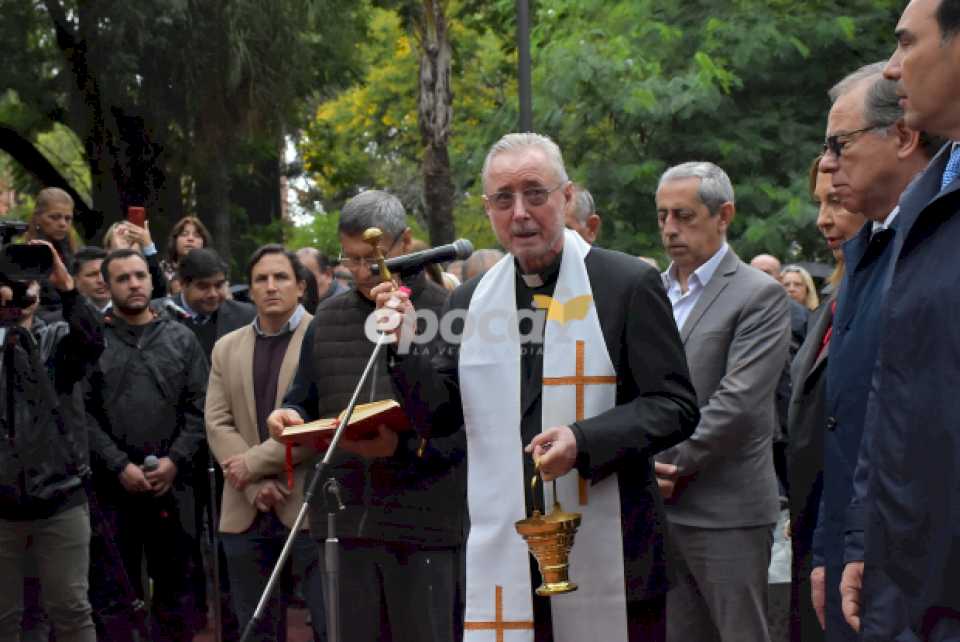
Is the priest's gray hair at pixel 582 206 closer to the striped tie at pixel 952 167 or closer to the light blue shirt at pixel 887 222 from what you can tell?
the light blue shirt at pixel 887 222

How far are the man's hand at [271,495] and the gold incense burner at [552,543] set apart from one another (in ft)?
10.7

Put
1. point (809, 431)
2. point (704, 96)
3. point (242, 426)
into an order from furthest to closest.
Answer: point (704, 96), point (242, 426), point (809, 431)

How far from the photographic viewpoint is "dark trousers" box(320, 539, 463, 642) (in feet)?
20.6

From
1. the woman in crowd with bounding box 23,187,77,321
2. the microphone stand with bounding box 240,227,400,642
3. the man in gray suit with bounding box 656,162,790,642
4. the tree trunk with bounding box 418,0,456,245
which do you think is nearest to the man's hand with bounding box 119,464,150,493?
the woman in crowd with bounding box 23,187,77,321

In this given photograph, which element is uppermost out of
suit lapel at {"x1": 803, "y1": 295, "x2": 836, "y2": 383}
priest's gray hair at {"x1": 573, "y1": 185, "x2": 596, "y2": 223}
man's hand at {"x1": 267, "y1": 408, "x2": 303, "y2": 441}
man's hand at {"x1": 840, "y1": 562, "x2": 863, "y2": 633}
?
priest's gray hair at {"x1": 573, "y1": 185, "x2": 596, "y2": 223}

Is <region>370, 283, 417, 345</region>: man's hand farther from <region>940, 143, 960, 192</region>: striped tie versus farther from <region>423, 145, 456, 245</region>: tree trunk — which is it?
<region>423, 145, 456, 245</region>: tree trunk

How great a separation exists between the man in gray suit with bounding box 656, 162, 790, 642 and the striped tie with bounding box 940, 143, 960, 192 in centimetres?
262

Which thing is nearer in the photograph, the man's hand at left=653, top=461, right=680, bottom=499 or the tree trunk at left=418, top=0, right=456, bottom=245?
the man's hand at left=653, top=461, right=680, bottom=499

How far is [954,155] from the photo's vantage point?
346cm

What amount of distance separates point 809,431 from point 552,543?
123 centimetres

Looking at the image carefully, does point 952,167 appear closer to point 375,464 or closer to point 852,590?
point 852,590

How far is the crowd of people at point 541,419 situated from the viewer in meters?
3.31

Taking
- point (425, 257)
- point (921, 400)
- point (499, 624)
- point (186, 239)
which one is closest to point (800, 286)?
point (186, 239)

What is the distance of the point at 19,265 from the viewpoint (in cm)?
696
